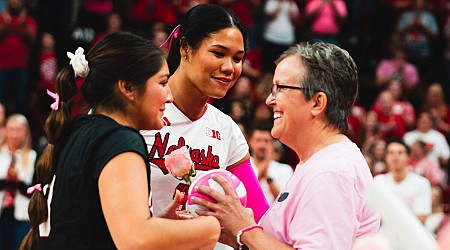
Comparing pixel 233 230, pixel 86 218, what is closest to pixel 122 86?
pixel 86 218

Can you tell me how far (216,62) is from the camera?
3766mm

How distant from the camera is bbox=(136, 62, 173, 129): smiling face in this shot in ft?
9.07

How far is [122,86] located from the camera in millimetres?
2746

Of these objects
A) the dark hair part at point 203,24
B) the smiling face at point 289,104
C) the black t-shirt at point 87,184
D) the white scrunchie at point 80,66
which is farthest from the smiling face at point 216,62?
the black t-shirt at point 87,184

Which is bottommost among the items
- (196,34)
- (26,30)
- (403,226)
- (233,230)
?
(26,30)

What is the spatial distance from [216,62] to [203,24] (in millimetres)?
201

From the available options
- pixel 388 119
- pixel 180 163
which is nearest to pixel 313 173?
pixel 180 163

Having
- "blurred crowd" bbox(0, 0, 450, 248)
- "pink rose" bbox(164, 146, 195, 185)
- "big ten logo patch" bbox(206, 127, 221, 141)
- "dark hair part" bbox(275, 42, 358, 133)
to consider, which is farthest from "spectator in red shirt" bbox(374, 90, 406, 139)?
"dark hair part" bbox(275, 42, 358, 133)

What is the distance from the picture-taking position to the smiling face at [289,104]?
3076mm

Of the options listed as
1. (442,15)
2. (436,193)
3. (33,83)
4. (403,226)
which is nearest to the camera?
(403,226)

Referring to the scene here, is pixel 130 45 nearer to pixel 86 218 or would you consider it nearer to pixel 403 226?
pixel 86 218

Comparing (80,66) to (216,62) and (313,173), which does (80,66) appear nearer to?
(313,173)

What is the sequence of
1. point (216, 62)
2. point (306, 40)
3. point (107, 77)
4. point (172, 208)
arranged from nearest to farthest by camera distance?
point (107, 77) < point (172, 208) < point (216, 62) < point (306, 40)

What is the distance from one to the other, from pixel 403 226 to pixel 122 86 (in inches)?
58.2
